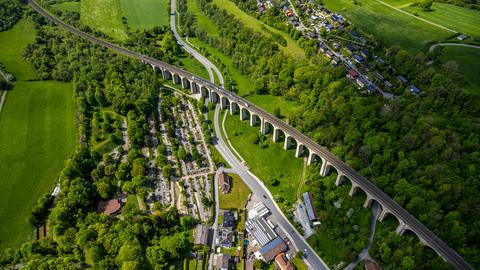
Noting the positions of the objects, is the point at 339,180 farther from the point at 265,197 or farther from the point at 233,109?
the point at 233,109

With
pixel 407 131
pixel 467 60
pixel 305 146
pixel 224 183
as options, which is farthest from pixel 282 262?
pixel 467 60

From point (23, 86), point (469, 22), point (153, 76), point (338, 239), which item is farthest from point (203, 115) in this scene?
point (469, 22)

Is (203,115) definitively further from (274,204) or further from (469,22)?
(469,22)

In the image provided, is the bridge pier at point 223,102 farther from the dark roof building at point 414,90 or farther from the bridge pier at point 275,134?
the dark roof building at point 414,90

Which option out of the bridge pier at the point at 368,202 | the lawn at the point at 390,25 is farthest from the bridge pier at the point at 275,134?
the lawn at the point at 390,25

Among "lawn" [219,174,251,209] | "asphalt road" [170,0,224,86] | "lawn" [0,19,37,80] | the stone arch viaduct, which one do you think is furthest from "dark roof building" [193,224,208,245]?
"lawn" [0,19,37,80]

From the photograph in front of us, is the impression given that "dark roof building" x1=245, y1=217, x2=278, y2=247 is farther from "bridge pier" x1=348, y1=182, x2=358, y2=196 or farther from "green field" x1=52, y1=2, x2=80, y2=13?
"green field" x1=52, y1=2, x2=80, y2=13
